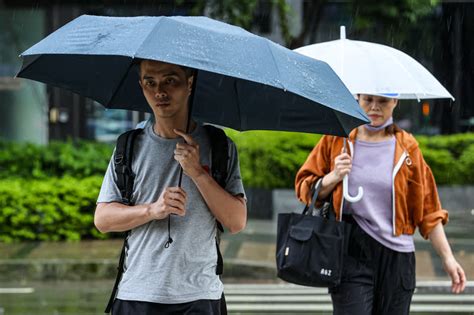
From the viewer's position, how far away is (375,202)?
4.97 m

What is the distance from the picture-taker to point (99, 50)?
3.56 m

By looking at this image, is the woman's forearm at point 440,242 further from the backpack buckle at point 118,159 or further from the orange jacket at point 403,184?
the backpack buckle at point 118,159

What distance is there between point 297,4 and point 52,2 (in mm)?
5085

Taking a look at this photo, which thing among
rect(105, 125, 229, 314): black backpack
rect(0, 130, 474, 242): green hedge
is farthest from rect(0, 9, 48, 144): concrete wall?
rect(105, 125, 229, 314): black backpack

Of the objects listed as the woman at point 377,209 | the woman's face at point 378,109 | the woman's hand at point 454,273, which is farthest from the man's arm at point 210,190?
the woman's hand at point 454,273

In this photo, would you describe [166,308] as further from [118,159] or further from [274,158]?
[274,158]

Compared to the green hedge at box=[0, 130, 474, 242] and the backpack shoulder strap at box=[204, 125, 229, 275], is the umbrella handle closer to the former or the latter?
the backpack shoulder strap at box=[204, 125, 229, 275]

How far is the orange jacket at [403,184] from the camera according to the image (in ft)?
16.3

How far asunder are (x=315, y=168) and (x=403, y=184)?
0.46 metres

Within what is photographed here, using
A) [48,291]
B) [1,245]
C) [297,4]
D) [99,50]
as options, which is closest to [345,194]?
[99,50]

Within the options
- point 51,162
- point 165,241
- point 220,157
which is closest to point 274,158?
point 51,162

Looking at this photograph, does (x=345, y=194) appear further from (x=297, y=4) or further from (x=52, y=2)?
(x=52, y=2)

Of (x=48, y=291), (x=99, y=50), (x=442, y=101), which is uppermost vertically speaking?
(x=99, y=50)

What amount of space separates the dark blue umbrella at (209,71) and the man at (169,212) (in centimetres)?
18
